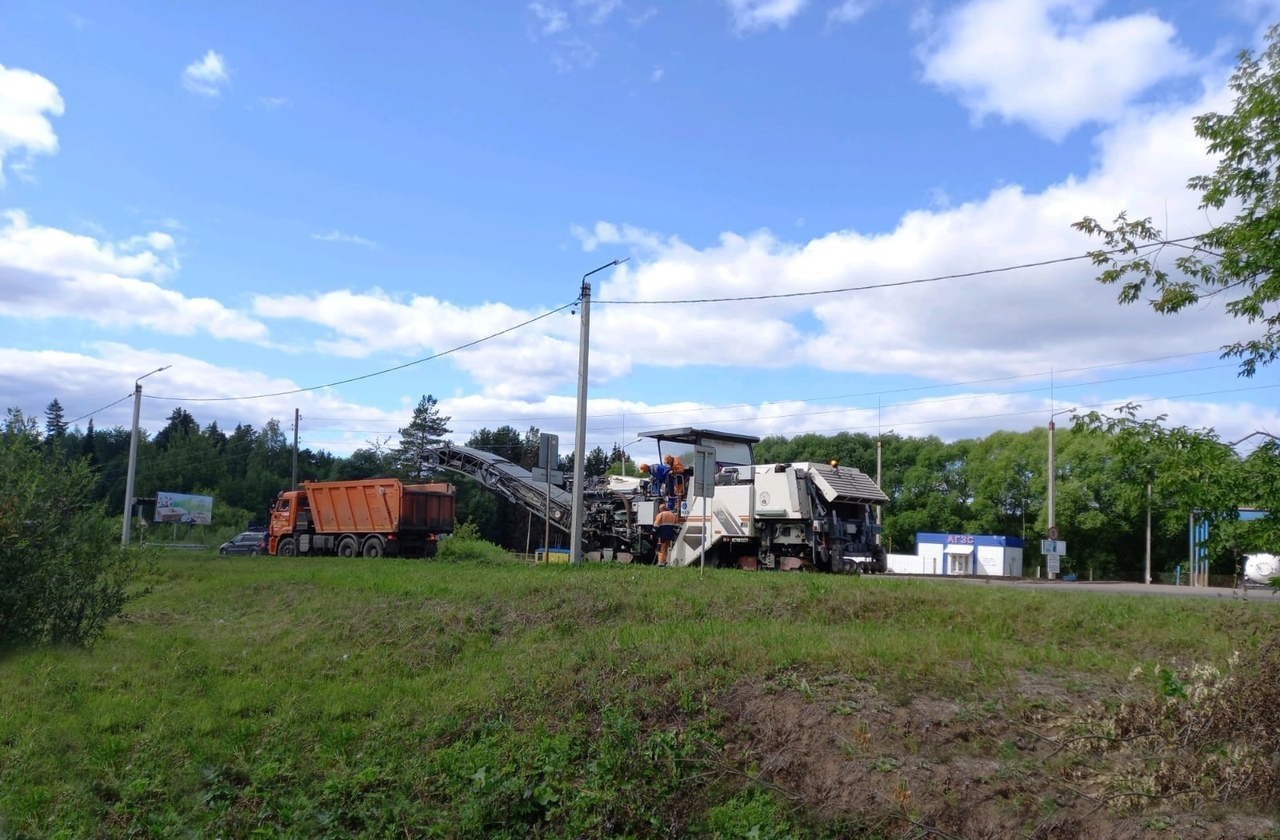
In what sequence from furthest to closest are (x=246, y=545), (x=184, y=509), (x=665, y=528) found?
(x=184, y=509), (x=246, y=545), (x=665, y=528)

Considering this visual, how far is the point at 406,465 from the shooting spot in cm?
7106

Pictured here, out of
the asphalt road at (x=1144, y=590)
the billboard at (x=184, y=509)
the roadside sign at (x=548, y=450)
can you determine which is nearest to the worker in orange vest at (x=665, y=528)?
the roadside sign at (x=548, y=450)

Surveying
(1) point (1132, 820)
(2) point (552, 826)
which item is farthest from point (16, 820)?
(1) point (1132, 820)

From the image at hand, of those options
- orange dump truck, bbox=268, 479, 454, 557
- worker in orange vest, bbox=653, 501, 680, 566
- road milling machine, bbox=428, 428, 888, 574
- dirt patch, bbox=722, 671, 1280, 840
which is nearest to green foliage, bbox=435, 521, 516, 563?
road milling machine, bbox=428, 428, 888, 574

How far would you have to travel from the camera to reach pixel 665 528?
832 inches

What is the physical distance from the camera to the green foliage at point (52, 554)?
12000 millimetres

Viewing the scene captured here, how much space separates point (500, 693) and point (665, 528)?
12.2m

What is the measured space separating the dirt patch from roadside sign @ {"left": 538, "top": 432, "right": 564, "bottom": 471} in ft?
37.3

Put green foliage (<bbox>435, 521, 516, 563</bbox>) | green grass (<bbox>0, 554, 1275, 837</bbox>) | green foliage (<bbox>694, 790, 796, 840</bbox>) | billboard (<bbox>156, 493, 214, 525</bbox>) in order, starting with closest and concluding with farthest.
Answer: green foliage (<bbox>694, 790, 796, 840</bbox>), green grass (<bbox>0, 554, 1275, 837</bbox>), green foliage (<bbox>435, 521, 516, 563</bbox>), billboard (<bbox>156, 493, 214, 525</bbox>)

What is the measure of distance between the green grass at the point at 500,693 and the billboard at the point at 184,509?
57699mm

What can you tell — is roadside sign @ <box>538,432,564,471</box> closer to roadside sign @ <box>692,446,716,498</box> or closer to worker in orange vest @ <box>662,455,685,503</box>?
worker in orange vest @ <box>662,455,685,503</box>

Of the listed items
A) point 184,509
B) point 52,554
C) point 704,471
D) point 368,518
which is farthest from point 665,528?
point 184,509

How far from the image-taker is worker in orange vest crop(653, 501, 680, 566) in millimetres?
20906

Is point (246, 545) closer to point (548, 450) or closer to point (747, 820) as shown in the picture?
point (548, 450)
